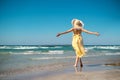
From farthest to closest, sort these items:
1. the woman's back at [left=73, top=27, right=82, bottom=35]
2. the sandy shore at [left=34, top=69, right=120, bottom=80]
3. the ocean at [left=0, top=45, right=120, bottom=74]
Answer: the ocean at [left=0, top=45, right=120, bottom=74] → the woman's back at [left=73, top=27, right=82, bottom=35] → the sandy shore at [left=34, top=69, right=120, bottom=80]

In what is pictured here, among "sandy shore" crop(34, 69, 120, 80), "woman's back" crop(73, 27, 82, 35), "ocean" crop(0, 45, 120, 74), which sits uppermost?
"woman's back" crop(73, 27, 82, 35)

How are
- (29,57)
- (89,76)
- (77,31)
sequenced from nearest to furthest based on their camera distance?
(89,76)
(77,31)
(29,57)

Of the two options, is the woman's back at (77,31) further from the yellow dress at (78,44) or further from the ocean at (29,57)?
the ocean at (29,57)

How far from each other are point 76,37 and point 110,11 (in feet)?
6.38

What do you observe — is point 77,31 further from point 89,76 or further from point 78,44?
point 89,76

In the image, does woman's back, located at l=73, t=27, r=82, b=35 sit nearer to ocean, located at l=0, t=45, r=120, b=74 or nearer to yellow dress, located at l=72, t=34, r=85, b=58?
yellow dress, located at l=72, t=34, r=85, b=58

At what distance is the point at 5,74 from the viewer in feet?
10.4

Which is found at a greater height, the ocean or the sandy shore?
the ocean

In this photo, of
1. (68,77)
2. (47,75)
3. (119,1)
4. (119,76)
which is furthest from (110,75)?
(119,1)

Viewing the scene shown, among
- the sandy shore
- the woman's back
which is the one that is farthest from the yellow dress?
the sandy shore

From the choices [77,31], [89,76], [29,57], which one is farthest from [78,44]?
[29,57]

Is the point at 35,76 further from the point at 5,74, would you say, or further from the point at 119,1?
the point at 119,1

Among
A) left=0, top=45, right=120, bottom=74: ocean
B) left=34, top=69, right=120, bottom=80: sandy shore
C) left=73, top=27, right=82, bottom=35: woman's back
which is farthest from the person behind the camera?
left=0, top=45, right=120, bottom=74: ocean

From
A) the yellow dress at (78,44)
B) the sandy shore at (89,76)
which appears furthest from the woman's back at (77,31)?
the sandy shore at (89,76)
